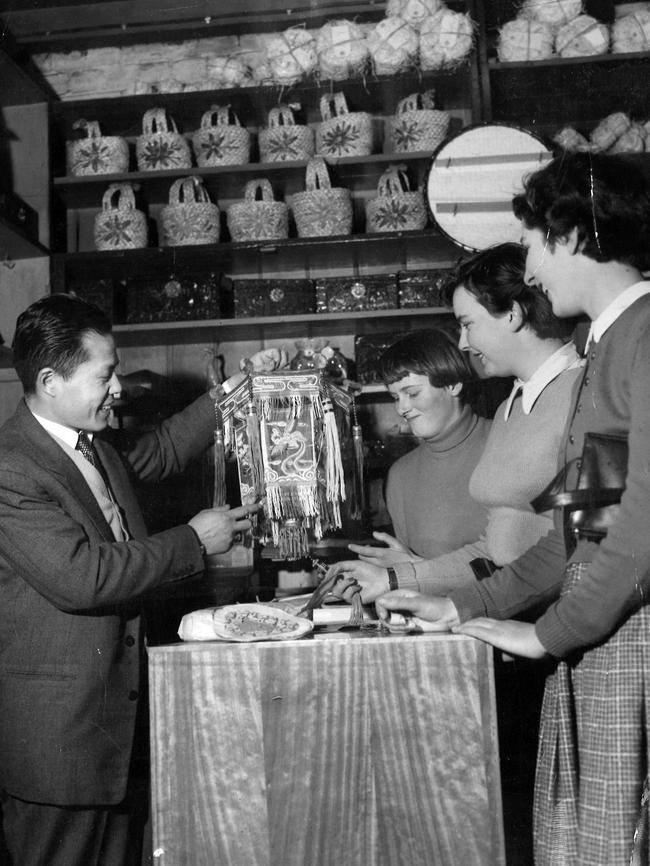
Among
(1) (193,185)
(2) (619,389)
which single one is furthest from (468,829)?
(1) (193,185)

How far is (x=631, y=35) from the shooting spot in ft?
9.70

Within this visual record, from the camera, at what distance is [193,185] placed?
124 inches

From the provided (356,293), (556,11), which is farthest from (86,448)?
(556,11)

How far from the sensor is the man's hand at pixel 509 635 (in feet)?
4.31

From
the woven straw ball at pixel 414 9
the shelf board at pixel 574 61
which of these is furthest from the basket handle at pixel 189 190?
the shelf board at pixel 574 61

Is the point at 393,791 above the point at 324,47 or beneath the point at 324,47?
beneath

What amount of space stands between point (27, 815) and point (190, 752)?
667 mm

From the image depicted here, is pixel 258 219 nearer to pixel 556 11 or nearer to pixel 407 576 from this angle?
pixel 556 11

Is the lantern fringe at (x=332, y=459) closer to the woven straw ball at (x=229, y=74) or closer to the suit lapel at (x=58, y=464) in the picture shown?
the suit lapel at (x=58, y=464)

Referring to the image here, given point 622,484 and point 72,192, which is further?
point 72,192

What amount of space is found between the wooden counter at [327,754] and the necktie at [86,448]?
78cm

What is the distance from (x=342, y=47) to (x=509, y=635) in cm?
235

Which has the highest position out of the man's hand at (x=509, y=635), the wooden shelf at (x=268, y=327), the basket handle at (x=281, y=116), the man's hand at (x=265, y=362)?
the basket handle at (x=281, y=116)

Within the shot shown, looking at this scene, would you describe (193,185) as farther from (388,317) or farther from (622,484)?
(622,484)
